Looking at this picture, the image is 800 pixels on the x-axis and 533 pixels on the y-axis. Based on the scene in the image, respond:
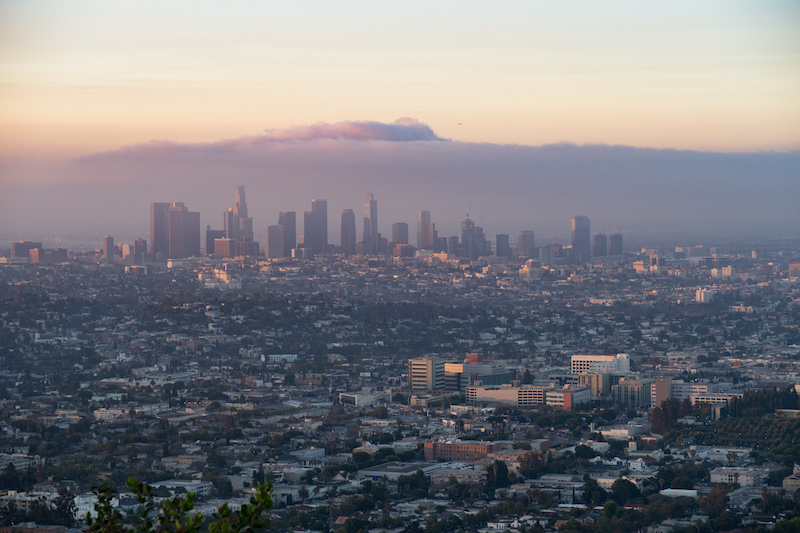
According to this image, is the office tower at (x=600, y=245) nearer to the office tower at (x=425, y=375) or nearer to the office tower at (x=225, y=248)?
the office tower at (x=225, y=248)

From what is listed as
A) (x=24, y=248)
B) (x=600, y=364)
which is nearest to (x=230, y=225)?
(x=24, y=248)

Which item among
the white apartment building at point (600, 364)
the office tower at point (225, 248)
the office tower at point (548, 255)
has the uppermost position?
the office tower at point (225, 248)

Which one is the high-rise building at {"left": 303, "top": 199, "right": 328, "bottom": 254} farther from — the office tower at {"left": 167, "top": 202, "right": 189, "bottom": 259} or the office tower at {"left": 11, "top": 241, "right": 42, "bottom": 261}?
the office tower at {"left": 11, "top": 241, "right": 42, "bottom": 261}

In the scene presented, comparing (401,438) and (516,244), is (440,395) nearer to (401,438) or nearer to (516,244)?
(401,438)

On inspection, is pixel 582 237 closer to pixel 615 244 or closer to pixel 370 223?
pixel 615 244

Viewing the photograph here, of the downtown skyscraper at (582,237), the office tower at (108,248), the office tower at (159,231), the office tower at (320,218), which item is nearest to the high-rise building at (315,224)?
the office tower at (320,218)

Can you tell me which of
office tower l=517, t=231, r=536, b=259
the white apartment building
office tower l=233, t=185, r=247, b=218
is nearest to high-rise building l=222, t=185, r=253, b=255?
office tower l=233, t=185, r=247, b=218
